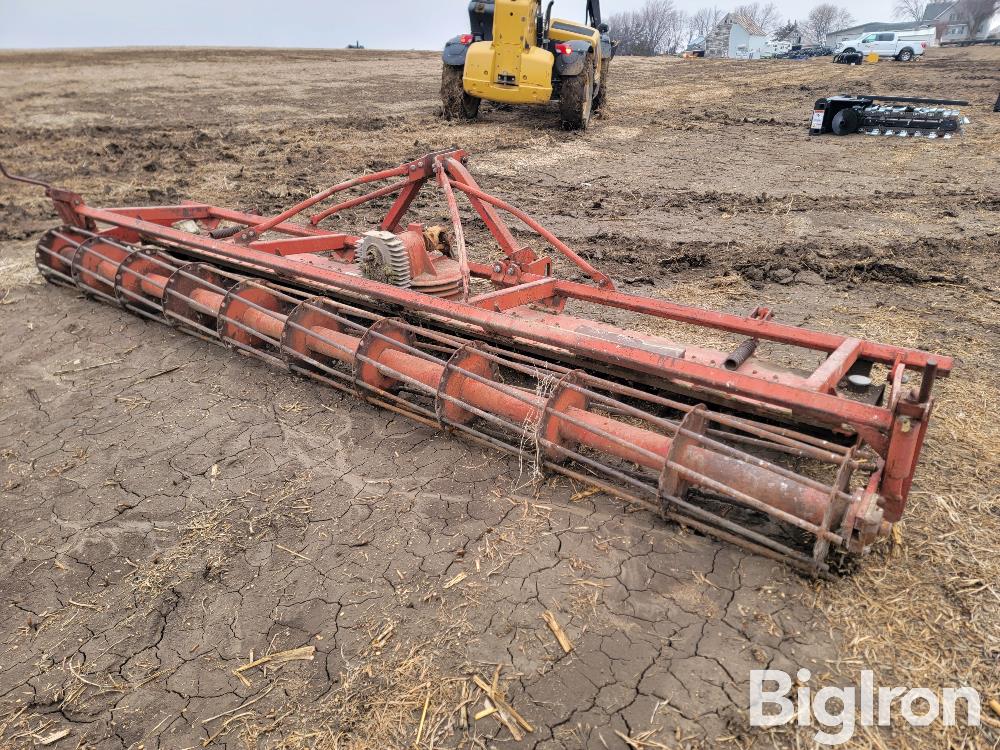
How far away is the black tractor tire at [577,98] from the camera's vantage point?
1219 cm

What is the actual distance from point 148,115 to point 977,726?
1730cm

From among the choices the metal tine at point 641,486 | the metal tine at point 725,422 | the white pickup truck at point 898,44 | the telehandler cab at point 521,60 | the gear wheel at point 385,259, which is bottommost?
the metal tine at point 641,486

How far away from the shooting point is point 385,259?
4406mm

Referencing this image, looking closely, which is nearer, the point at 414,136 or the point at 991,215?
the point at 991,215

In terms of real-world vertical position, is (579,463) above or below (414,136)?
below

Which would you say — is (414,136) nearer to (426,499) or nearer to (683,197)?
(683,197)

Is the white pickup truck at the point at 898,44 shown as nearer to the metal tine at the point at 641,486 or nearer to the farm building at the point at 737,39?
the farm building at the point at 737,39

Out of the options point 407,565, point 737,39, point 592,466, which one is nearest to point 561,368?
point 592,466

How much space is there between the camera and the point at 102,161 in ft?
35.8

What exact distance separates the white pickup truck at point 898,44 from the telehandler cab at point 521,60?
2804 cm

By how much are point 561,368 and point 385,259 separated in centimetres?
151

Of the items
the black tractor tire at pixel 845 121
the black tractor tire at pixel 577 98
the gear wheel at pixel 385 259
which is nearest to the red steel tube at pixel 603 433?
the gear wheel at pixel 385 259

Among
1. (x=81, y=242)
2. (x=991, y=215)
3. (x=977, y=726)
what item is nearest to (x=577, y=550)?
(x=977, y=726)

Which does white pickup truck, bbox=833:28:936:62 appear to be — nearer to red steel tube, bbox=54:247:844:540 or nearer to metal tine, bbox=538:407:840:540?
red steel tube, bbox=54:247:844:540
